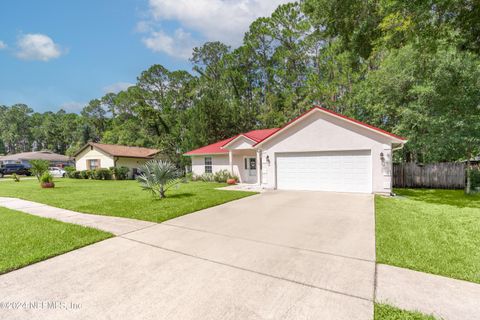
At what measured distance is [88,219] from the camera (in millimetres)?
6676

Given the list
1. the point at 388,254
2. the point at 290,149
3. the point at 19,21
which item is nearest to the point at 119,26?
the point at 19,21

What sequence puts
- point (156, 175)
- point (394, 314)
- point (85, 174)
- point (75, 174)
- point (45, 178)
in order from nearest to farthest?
1. point (394, 314)
2. point (156, 175)
3. point (45, 178)
4. point (85, 174)
5. point (75, 174)

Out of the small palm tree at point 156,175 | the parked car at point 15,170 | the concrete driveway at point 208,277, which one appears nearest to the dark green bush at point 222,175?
the small palm tree at point 156,175

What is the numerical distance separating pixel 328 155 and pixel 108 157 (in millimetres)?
21712

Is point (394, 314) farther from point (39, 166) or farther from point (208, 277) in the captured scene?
point (39, 166)

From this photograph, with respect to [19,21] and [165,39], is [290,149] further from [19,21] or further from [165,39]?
[19,21]

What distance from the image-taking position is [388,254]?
13.0 ft

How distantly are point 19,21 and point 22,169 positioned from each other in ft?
90.5

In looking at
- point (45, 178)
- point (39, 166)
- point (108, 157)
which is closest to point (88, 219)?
point (45, 178)

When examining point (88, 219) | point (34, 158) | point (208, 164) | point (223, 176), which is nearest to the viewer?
point (88, 219)

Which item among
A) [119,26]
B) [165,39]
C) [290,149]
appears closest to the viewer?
[119,26]

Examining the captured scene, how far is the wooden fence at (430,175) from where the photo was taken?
42.3 ft

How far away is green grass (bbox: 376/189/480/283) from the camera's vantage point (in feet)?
11.5

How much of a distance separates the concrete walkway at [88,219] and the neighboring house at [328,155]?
27.7 ft
